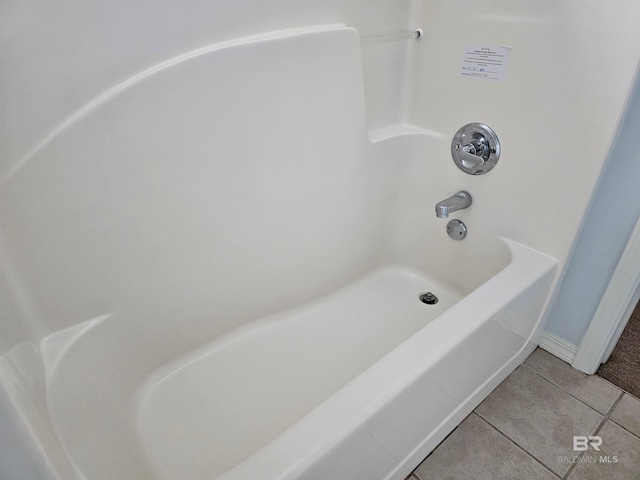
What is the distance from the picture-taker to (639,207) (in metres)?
1.06

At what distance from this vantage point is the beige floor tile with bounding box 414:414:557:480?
1.04 m

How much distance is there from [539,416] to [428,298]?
0.49m

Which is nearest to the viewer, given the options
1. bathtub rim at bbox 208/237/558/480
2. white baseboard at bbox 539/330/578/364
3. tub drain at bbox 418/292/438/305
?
bathtub rim at bbox 208/237/558/480

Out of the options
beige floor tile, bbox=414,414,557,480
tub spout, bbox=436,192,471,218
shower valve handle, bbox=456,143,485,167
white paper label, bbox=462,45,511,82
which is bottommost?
beige floor tile, bbox=414,414,557,480

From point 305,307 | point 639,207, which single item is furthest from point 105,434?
point 639,207

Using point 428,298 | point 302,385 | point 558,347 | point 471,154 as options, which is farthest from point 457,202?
point 302,385

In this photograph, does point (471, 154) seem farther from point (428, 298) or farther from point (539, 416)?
point (539, 416)

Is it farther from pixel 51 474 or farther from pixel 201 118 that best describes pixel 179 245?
pixel 51 474

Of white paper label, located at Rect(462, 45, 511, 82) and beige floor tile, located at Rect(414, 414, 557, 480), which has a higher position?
white paper label, located at Rect(462, 45, 511, 82)

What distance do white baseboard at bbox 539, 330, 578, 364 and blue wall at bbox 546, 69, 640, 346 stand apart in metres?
0.01

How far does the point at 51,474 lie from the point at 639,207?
134cm

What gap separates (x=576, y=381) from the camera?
1285 millimetres

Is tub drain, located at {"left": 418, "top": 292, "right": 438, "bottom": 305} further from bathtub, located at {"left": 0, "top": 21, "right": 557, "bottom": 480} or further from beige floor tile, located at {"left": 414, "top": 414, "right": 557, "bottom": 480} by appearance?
beige floor tile, located at {"left": 414, "top": 414, "right": 557, "bottom": 480}

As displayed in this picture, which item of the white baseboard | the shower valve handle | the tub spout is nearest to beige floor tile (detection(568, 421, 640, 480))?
the white baseboard
